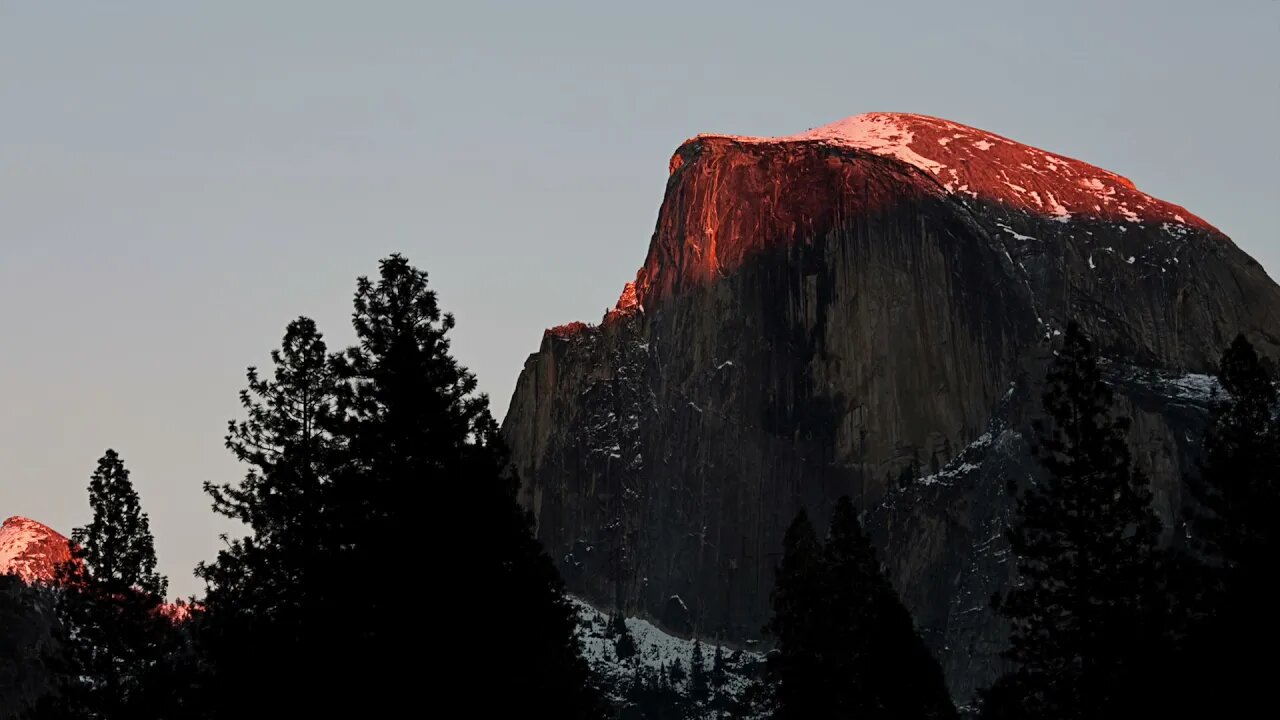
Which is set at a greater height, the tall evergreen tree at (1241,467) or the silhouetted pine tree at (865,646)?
the tall evergreen tree at (1241,467)

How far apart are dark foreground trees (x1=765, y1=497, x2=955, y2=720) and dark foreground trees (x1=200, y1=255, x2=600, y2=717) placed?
2089 centimetres

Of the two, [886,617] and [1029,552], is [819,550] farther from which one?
[1029,552]

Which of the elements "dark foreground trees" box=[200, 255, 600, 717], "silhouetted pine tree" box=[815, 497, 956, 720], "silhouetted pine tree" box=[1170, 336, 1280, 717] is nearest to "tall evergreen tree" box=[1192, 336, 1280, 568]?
"silhouetted pine tree" box=[1170, 336, 1280, 717]

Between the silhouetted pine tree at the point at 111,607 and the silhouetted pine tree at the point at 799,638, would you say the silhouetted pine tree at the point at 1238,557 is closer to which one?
the silhouetted pine tree at the point at 799,638

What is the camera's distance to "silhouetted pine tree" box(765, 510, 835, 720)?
229 feet

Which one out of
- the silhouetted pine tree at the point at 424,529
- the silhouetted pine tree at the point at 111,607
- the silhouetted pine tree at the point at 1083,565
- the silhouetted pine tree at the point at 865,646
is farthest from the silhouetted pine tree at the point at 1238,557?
the silhouetted pine tree at the point at 111,607

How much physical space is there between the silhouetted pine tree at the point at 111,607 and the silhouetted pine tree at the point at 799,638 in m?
21.4

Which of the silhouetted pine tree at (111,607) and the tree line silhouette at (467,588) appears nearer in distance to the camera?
the tree line silhouette at (467,588)

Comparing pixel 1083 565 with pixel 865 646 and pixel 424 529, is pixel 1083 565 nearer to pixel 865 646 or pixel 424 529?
pixel 865 646

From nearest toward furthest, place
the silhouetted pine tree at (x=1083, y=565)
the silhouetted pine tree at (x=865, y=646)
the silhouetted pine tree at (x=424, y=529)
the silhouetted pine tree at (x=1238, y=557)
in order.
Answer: the silhouetted pine tree at (x=424, y=529)
the silhouetted pine tree at (x=1238, y=557)
the silhouetted pine tree at (x=1083, y=565)
the silhouetted pine tree at (x=865, y=646)

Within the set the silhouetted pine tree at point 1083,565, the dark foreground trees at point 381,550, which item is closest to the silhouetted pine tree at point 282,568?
the dark foreground trees at point 381,550

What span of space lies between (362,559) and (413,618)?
1.87 m

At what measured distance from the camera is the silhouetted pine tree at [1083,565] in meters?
57.7

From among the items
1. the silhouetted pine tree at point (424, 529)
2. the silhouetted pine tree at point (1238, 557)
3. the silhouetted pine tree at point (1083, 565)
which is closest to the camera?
the silhouetted pine tree at point (424, 529)
